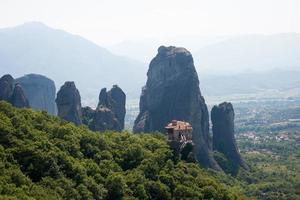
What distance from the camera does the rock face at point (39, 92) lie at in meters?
150

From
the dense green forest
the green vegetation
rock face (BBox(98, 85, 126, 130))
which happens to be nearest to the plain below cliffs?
rock face (BBox(98, 85, 126, 130))

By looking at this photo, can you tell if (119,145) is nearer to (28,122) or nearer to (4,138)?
(28,122)

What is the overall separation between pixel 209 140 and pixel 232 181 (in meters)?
14.7

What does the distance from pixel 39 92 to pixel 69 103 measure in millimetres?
58339

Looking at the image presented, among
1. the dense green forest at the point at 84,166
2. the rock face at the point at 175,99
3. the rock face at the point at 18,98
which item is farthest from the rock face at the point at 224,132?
the dense green forest at the point at 84,166

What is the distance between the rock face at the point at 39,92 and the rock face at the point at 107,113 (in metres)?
38.8

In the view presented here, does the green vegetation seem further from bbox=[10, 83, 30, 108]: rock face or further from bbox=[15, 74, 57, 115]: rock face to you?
bbox=[15, 74, 57, 115]: rock face

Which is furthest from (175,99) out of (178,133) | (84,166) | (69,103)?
(84,166)

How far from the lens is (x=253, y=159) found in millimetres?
125438

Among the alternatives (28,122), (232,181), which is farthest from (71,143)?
(232,181)

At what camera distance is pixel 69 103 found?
9775cm

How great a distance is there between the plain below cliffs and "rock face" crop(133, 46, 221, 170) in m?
22.5

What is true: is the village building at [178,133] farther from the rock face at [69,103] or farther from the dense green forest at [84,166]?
the rock face at [69,103]

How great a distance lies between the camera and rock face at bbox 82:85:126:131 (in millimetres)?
96688
